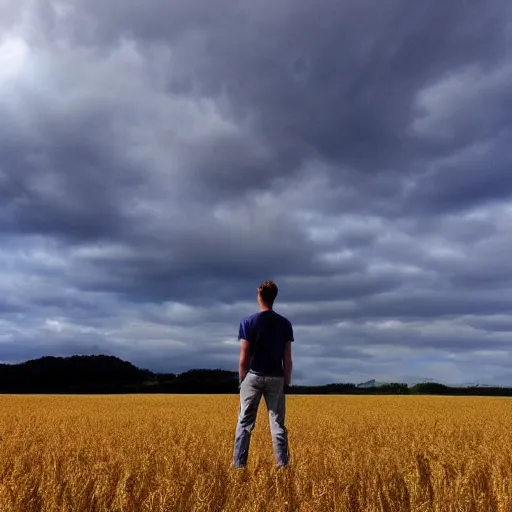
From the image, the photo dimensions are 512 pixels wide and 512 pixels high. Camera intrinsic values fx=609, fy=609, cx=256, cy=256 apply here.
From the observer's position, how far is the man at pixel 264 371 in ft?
26.2

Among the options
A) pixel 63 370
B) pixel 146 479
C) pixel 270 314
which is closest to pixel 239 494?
pixel 146 479

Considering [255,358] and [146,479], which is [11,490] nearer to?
[146,479]

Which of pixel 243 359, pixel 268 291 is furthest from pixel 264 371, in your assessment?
pixel 268 291

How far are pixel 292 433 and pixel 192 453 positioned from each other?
4740 millimetres

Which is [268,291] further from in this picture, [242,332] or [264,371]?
[264,371]

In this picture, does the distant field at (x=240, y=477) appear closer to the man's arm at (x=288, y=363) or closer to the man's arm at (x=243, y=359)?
the man's arm at (x=288, y=363)

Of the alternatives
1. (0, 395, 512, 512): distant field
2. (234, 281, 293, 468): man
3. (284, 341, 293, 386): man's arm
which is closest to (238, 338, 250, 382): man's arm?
(234, 281, 293, 468): man

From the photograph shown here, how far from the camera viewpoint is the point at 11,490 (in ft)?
19.6

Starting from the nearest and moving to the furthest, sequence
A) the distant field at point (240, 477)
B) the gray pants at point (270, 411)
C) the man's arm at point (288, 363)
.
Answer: the distant field at point (240, 477) → the gray pants at point (270, 411) → the man's arm at point (288, 363)

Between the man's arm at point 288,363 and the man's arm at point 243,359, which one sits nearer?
the man's arm at point 243,359

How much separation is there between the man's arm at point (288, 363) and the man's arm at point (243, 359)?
52 cm

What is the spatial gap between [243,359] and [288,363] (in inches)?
24.7

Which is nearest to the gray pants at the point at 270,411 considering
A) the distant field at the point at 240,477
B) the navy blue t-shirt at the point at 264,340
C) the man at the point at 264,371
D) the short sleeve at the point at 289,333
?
the man at the point at 264,371

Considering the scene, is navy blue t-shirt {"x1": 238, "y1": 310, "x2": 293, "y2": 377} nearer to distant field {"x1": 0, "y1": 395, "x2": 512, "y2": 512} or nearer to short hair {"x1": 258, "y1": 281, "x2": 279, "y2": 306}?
short hair {"x1": 258, "y1": 281, "x2": 279, "y2": 306}
